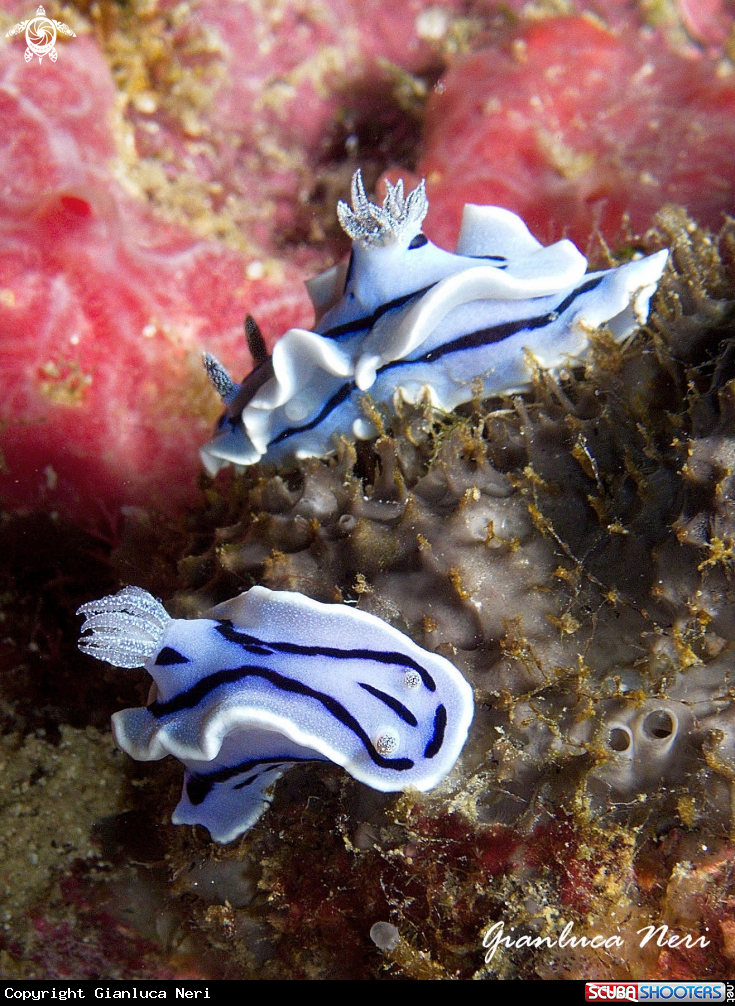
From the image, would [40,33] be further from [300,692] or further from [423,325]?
[300,692]

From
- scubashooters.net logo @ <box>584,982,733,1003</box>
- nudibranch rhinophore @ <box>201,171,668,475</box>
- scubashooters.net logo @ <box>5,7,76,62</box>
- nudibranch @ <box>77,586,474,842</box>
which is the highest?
scubashooters.net logo @ <box>5,7,76,62</box>

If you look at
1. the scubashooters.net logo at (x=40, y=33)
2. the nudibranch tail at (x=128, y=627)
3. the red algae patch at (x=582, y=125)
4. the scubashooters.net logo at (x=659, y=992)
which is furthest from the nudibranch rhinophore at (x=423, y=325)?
the scubashooters.net logo at (x=40, y=33)

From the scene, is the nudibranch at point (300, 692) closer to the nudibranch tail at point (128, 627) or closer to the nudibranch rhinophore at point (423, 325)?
the nudibranch tail at point (128, 627)

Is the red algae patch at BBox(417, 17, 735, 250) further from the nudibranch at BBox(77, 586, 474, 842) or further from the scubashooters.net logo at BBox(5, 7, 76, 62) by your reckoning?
the nudibranch at BBox(77, 586, 474, 842)

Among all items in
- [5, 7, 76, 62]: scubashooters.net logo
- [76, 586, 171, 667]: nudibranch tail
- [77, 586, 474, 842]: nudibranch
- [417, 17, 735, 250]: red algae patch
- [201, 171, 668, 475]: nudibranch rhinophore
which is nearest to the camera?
[77, 586, 474, 842]: nudibranch

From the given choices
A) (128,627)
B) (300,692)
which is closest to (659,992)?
(300,692)

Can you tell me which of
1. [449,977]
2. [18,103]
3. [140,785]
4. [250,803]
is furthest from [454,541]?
[18,103]

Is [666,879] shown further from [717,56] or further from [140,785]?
[717,56]

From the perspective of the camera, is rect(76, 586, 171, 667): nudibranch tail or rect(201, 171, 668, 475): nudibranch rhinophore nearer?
rect(76, 586, 171, 667): nudibranch tail

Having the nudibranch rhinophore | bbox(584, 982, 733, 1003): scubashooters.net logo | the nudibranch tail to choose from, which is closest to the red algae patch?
the nudibranch rhinophore
